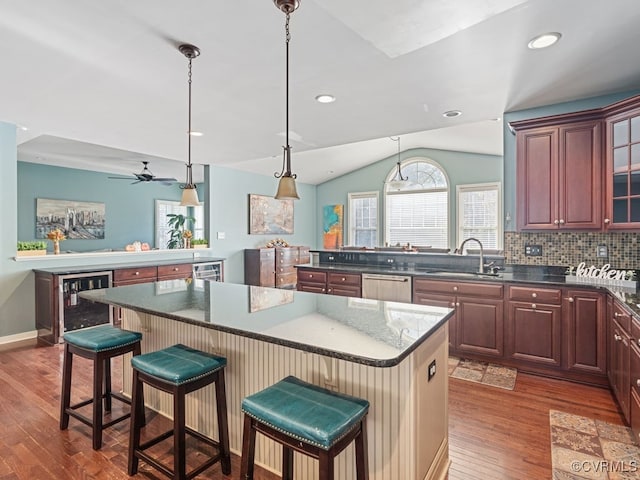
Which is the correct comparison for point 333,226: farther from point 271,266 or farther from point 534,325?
point 534,325

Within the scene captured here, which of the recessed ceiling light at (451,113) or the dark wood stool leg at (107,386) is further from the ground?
the recessed ceiling light at (451,113)

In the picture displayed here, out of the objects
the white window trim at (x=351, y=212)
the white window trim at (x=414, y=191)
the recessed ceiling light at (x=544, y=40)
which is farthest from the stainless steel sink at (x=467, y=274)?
the white window trim at (x=351, y=212)

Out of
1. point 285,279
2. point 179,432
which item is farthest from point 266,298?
point 285,279

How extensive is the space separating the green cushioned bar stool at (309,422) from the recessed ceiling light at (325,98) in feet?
8.49

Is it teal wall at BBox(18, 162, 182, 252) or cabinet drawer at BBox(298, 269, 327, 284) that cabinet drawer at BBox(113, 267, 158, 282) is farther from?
teal wall at BBox(18, 162, 182, 252)

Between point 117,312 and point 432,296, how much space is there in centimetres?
418

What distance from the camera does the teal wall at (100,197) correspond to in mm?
6871

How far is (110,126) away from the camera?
4082mm

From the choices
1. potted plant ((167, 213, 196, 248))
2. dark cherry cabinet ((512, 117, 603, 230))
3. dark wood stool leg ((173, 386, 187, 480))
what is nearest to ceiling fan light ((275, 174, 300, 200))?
dark wood stool leg ((173, 386, 187, 480))

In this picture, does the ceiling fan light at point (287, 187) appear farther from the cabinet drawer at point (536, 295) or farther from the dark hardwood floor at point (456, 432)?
the cabinet drawer at point (536, 295)

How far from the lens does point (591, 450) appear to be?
2.09m

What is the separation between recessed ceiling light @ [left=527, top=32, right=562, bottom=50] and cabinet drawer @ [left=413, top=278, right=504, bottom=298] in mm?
1957

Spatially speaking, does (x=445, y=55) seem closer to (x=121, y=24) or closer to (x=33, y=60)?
(x=121, y=24)

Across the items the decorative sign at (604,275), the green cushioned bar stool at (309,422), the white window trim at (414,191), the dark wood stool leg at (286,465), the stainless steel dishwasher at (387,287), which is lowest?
the dark wood stool leg at (286,465)
